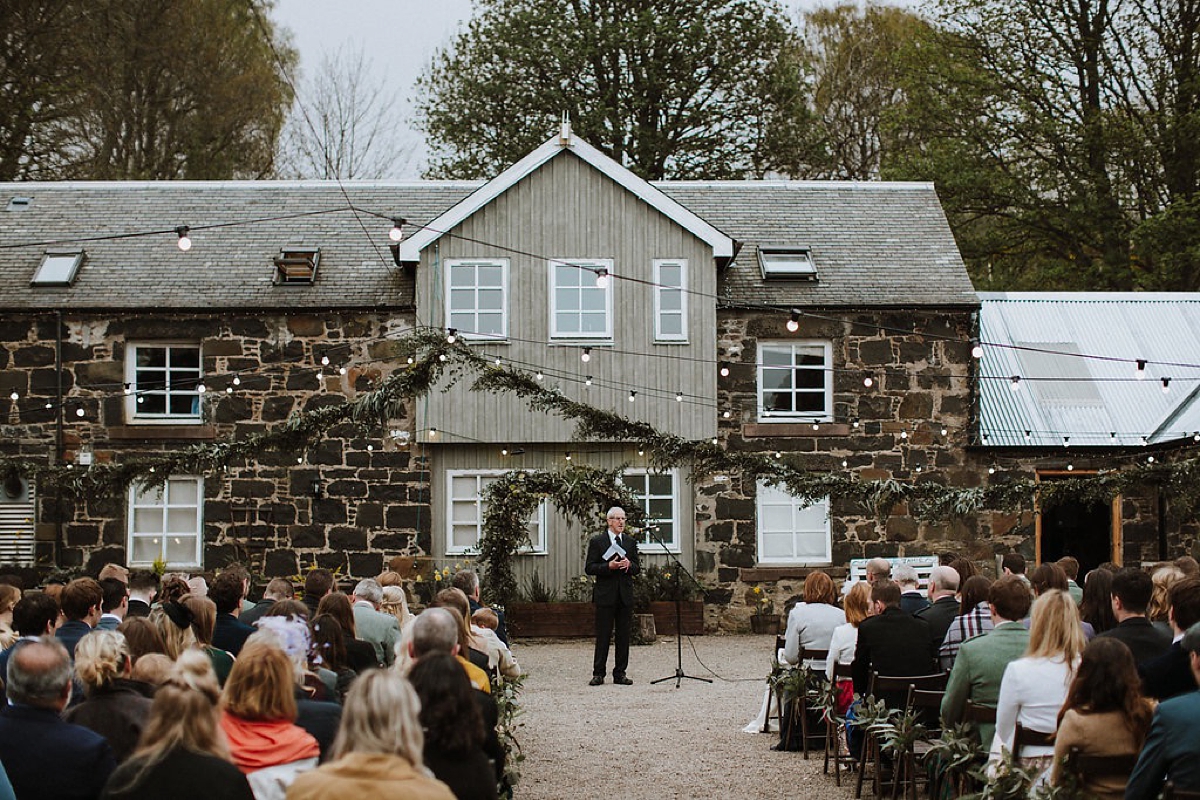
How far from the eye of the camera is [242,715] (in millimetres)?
5355

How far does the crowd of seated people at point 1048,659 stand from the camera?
5777 mm

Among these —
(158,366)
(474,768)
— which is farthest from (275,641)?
(158,366)

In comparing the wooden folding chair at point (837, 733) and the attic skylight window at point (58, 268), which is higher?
the attic skylight window at point (58, 268)

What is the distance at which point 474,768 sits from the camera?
5.27 metres

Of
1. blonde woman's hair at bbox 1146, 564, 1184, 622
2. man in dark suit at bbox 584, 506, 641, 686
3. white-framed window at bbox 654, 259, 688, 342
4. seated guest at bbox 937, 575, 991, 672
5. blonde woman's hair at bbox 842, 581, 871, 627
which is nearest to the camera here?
blonde woman's hair at bbox 1146, 564, 1184, 622

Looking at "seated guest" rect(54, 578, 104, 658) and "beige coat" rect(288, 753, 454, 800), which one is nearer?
"beige coat" rect(288, 753, 454, 800)

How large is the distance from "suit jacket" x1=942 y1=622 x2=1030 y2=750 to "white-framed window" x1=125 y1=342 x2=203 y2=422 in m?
15.7

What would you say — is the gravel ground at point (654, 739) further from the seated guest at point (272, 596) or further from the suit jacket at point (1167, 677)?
the suit jacket at point (1167, 677)

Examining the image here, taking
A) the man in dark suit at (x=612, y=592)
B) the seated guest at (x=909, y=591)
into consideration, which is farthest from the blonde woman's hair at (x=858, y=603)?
the man in dark suit at (x=612, y=592)

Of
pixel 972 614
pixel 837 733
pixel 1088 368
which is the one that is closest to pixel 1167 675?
→ pixel 972 614

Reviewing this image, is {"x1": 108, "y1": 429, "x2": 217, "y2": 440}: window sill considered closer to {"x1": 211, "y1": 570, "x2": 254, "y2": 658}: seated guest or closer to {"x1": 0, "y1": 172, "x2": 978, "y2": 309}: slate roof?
{"x1": 0, "y1": 172, "x2": 978, "y2": 309}: slate roof

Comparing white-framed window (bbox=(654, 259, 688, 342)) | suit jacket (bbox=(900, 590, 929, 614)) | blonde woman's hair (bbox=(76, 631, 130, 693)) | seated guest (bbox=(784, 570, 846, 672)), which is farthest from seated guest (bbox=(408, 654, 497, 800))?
white-framed window (bbox=(654, 259, 688, 342))

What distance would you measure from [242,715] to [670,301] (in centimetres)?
1652

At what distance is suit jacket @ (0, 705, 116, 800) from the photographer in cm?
531
